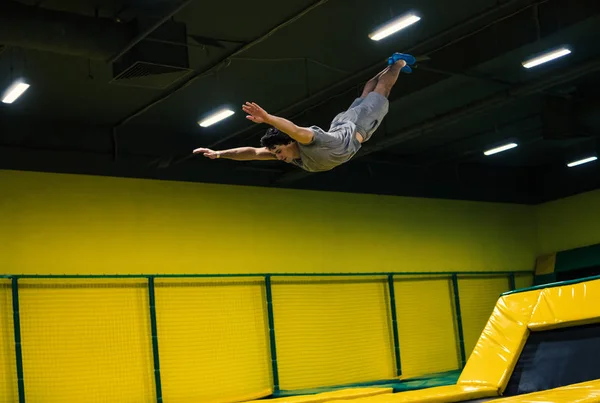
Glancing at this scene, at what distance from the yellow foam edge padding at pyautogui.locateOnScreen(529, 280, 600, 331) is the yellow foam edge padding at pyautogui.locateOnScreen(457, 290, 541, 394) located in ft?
0.26

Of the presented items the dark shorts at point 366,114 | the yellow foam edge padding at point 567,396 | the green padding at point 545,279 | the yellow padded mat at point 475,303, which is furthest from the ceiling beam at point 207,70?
the green padding at point 545,279

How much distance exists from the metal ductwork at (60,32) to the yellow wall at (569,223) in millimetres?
9285

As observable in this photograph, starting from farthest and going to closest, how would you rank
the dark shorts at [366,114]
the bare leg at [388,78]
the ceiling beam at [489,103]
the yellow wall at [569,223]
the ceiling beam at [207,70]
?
the yellow wall at [569,223], the ceiling beam at [489,103], the ceiling beam at [207,70], the bare leg at [388,78], the dark shorts at [366,114]

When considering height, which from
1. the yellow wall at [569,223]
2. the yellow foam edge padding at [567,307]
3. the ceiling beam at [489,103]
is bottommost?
the yellow foam edge padding at [567,307]

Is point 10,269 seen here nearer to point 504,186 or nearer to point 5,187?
point 5,187

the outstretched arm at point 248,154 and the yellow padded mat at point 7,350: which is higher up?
the outstretched arm at point 248,154

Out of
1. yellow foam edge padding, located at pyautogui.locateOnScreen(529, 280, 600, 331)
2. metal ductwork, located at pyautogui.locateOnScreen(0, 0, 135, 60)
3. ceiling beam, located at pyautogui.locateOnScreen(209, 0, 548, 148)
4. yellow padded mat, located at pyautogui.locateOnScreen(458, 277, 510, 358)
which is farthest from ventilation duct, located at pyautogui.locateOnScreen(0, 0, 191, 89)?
yellow padded mat, located at pyautogui.locateOnScreen(458, 277, 510, 358)

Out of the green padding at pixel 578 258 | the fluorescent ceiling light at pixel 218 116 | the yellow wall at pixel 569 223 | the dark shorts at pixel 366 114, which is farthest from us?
the yellow wall at pixel 569 223

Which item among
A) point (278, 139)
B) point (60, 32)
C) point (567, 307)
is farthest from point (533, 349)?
point (60, 32)

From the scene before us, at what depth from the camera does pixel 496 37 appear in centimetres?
752

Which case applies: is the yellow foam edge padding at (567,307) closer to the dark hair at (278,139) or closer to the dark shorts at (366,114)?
the dark shorts at (366,114)

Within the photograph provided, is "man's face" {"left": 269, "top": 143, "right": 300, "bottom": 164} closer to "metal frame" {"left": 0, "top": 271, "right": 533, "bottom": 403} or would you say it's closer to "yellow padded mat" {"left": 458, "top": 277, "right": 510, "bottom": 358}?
"metal frame" {"left": 0, "top": 271, "right": 533, "bottom": 403}

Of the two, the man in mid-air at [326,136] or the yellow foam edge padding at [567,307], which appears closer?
the man in mid-air at [326,136]

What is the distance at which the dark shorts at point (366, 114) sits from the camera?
16.9 feet
